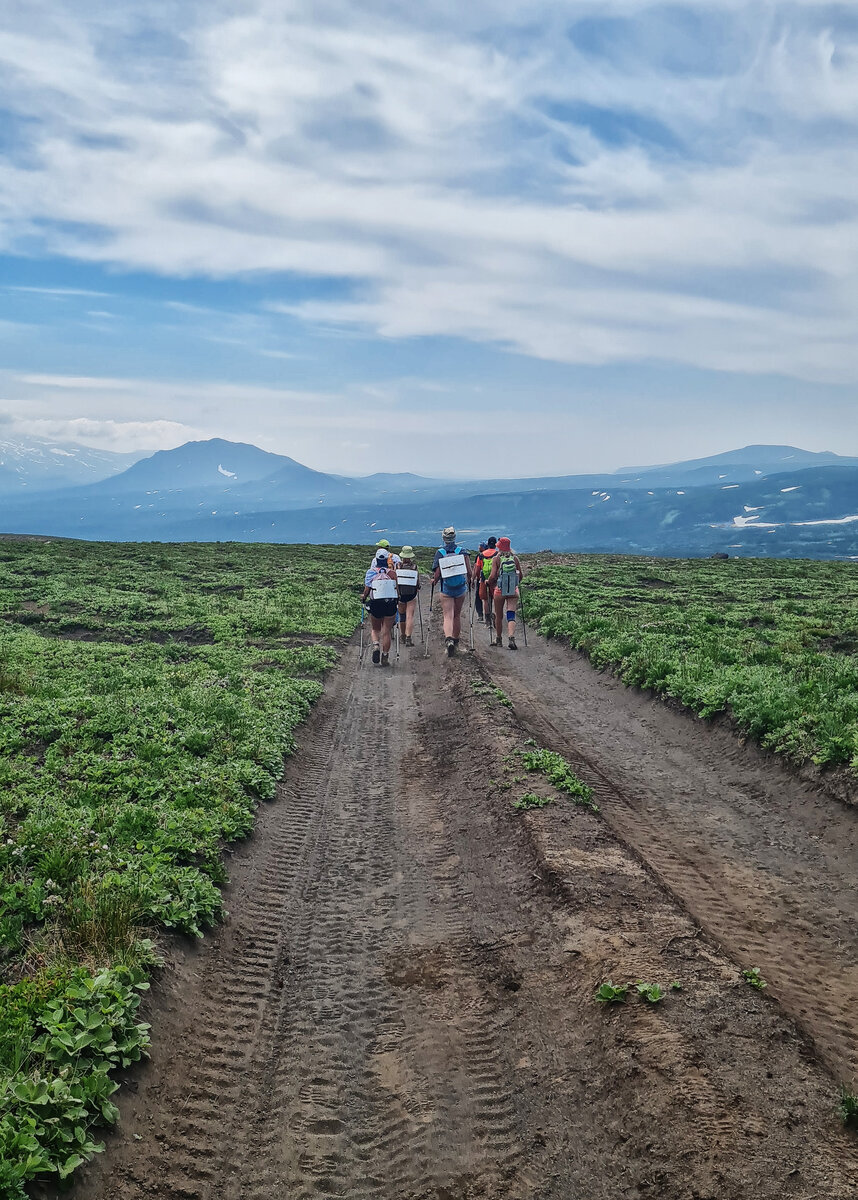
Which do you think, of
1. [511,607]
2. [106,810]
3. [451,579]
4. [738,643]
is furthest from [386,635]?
[106,810]

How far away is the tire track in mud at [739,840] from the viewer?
638 cm

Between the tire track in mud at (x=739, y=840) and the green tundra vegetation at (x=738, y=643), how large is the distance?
25.6 inches

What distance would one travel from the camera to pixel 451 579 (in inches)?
789

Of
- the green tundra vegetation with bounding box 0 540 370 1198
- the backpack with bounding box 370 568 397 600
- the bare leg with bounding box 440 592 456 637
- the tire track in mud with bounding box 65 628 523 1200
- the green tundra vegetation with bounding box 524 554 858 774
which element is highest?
the backpack with bounding box 370 568 397 600

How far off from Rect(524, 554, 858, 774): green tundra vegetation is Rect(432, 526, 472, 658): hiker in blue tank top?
382 cm

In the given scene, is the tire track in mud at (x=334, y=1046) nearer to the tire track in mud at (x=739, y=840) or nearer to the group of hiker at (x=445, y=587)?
the tire track in mud at (x=739, y=840)

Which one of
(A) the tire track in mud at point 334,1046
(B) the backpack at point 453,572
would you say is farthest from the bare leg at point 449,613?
(A) the tire track in mud at point 334,1046

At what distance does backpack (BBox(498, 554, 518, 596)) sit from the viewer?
853 inches

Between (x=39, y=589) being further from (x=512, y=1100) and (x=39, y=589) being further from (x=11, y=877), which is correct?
(x=512, y=1100)

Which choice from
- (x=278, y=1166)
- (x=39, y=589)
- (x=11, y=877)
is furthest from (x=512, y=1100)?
(x=39, y=589)

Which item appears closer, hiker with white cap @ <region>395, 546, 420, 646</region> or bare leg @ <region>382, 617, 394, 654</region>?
bare leg @ <region>382, 617, 394, 654</region>

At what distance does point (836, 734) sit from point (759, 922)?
4.65m

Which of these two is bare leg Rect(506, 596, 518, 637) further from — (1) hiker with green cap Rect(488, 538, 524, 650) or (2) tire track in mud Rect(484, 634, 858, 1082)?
(2) tire track in mud Rect(484, 634, 858, 1082)

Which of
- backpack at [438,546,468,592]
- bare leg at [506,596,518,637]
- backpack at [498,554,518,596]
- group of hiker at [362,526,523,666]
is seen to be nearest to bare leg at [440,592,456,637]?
group of hiker at [362,526,523,666]
